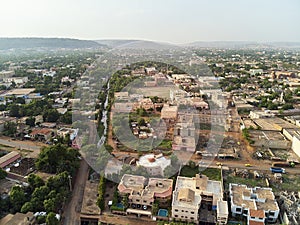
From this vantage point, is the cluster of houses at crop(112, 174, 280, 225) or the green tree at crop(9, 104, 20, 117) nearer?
the cluster of houses at crop(112, 174, 280, 225)

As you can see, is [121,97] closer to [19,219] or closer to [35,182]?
[35,182]

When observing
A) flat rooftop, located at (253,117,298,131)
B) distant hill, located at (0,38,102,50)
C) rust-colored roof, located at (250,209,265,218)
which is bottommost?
distant hill, located at (0,38,102,50)

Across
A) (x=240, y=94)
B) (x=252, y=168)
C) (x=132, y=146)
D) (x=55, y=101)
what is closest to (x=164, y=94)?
(x=240, y=94)

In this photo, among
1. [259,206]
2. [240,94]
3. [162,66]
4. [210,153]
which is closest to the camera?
[259,206]

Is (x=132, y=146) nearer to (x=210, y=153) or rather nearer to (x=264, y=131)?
(x=210, y=153)

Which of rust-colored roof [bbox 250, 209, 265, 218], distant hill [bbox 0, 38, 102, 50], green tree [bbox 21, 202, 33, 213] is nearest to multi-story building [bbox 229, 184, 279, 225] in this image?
rust-colored roof [bbox 250, 209, 265, 218]

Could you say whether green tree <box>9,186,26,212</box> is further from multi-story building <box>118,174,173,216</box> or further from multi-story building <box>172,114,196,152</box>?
multi-story building <box>172,114,196,152</box>

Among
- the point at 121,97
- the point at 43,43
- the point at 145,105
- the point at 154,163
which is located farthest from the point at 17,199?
the point at 43,43

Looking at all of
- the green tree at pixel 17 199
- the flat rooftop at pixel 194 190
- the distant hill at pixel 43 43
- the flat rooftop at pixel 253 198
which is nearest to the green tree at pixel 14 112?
the green tree at pixel 17 199
